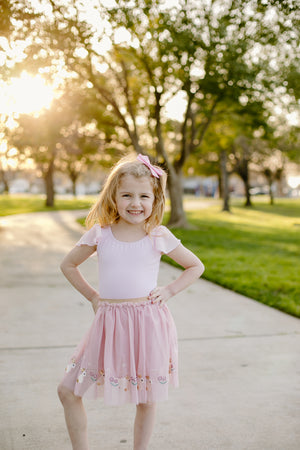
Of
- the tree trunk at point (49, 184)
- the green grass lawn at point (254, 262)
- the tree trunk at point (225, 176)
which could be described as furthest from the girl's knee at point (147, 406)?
the tree trunk at point (49, 184)

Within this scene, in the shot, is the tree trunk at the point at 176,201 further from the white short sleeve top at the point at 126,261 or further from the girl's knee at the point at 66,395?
the girl's knee at the point at 66,395

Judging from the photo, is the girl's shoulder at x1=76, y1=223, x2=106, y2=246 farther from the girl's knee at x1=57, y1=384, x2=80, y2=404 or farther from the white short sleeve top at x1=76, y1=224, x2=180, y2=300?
the girl's knee at x1=57, y1=384, x2=80, y2=404

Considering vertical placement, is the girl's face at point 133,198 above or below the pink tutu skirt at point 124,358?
above

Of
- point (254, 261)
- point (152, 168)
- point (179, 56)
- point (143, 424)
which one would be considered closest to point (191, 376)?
point (143, 424)

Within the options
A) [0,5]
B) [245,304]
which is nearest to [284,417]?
[245,304]

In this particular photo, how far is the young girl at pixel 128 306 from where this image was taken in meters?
2.21

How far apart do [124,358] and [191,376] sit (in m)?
1.49

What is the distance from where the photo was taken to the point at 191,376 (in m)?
3.56

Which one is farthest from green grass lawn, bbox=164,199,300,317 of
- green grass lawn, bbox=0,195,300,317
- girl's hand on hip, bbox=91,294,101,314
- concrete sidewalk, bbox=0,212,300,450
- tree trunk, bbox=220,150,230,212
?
tree trunk, bbox=220,150,230,212

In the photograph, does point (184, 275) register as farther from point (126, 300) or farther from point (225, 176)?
point (225, 176)

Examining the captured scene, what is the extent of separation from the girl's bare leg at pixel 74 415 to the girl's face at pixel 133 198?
32.2 inches

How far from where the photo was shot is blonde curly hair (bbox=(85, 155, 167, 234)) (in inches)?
91.0

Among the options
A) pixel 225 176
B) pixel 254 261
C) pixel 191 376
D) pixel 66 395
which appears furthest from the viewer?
pixel 225 176

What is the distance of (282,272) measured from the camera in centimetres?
798
